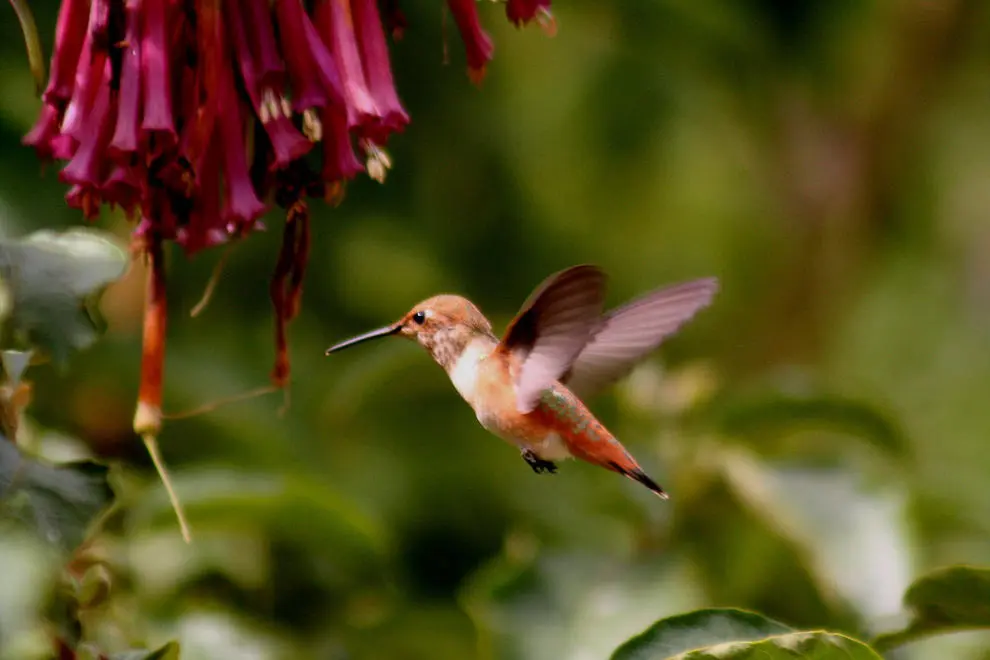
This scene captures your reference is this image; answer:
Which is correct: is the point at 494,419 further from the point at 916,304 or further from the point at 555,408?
the point at 916,304

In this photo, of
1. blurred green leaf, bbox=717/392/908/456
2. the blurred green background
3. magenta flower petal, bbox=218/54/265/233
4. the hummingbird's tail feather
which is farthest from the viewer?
blurred green leaf, bbox=717/392/908/456

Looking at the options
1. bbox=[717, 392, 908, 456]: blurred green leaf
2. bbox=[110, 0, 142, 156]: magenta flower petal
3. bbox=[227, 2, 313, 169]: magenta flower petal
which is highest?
bbox=[717, 392, 908, 456]: blurred green leaf

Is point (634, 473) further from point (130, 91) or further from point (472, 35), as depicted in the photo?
point (130, 91)

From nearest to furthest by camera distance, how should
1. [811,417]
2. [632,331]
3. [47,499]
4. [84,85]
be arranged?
[47,499], [84,85], [632,331], [811,417]

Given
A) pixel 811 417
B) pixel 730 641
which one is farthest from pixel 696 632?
pixel 811 417

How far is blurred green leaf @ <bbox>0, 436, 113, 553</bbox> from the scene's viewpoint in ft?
3.30

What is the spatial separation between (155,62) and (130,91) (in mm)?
30

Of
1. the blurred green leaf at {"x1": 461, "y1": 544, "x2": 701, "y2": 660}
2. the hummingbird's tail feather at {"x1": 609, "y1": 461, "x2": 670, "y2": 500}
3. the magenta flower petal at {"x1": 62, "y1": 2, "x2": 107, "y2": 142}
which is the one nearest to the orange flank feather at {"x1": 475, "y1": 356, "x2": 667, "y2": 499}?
the hummingbird's tail feather at {"x1": 609, "y1": 461, "x2": 670, "y2": 500}

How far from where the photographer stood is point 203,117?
1112mm

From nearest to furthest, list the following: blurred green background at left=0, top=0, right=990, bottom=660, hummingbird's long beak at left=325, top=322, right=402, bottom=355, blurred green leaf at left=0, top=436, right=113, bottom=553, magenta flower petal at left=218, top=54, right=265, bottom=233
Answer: blurred green leaf at left=0, top=436, right=113, bottom=553 → magenta flower petal at left=218, top=54, right=265, bottom=233 → hummingbird's long beak at left=325, top=322, right=402, bottom=355 → blurred green background at left=0, top=0, right=990, bottom=660

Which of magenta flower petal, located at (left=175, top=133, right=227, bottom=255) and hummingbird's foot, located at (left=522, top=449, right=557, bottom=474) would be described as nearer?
magenta flower petal, located at (left=175, top=133, right=227, bottom=255)

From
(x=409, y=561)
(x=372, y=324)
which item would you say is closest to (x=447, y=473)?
(x=409, y=561)

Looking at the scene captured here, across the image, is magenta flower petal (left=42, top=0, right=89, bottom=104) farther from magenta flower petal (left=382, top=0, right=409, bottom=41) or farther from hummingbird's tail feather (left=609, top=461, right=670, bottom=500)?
hummingbird's tail feather (left=609, top=461, right=670, bottom=500)

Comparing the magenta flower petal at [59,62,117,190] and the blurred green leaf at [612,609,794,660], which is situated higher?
the blurred green leaf at [612,609,794,660]
